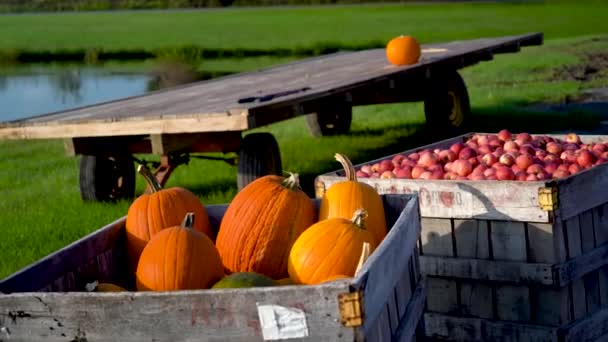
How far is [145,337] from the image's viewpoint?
3344 mm

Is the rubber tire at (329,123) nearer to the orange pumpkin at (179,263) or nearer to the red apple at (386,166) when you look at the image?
the red apple at (386,166)

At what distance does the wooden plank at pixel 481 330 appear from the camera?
5.44 meters

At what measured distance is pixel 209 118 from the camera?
8.22m

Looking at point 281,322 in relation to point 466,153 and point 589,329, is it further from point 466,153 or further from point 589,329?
point 466,153

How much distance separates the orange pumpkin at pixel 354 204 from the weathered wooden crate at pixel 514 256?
0.93 metres

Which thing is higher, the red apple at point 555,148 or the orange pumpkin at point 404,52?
the orange pumpkin at point 404,52

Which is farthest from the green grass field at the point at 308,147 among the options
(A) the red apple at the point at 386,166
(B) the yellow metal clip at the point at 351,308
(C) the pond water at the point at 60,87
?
(C) the pond water at the point at 60,87

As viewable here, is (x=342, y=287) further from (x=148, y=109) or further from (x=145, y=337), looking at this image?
(x=148, y=109)

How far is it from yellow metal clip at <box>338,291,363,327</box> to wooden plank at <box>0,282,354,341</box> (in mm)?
16

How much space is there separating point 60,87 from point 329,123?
846 inches

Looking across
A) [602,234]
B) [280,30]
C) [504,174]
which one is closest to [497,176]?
[504,174]

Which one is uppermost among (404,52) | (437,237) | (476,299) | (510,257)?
(404,52)

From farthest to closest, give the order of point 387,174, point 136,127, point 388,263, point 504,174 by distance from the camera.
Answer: point 136,127, point 387,174, point 504,174, point 388,263

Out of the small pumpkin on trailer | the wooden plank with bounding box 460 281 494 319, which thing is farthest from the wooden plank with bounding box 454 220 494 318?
the small pumpkin on trailer
